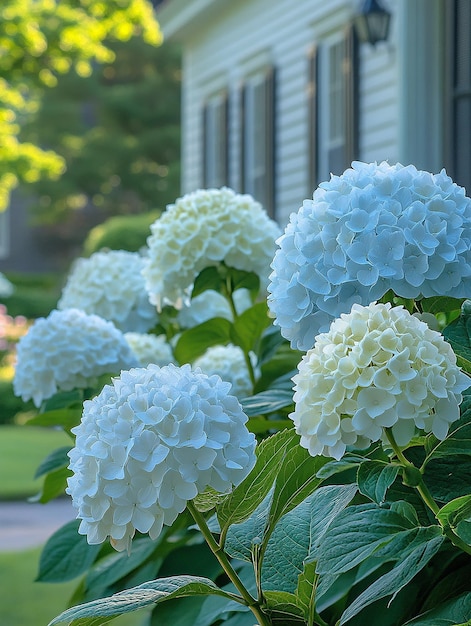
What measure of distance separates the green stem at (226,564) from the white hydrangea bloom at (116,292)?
1295 millimetres

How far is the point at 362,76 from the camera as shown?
744 centimetres

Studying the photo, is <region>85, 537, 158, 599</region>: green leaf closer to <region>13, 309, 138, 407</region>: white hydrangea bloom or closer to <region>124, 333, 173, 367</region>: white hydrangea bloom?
<region>13, 309, 138, 407</region>: white hydrangea bloom

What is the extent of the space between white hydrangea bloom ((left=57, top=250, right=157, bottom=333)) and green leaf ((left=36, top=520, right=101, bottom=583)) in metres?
0.56

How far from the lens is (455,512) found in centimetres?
100

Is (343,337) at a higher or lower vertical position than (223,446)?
higher

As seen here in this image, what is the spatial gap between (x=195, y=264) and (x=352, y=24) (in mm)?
5866

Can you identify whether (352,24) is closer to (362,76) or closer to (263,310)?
(362,76)

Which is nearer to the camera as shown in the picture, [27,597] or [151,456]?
[151,456]

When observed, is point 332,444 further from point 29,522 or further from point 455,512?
point 29,522

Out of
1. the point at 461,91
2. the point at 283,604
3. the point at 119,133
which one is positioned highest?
→ the point at 119,133

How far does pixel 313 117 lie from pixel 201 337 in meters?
6.30

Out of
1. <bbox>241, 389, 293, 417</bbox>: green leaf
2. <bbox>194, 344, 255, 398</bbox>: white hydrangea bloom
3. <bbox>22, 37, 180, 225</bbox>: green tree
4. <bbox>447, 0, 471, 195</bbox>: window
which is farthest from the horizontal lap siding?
<bbox>22, 37, 180, 225</bbox>: green tree

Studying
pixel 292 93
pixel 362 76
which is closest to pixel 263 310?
pixel 362 76

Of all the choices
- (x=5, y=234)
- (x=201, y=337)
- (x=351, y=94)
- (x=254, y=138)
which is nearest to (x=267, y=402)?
(x=201, y=337)
